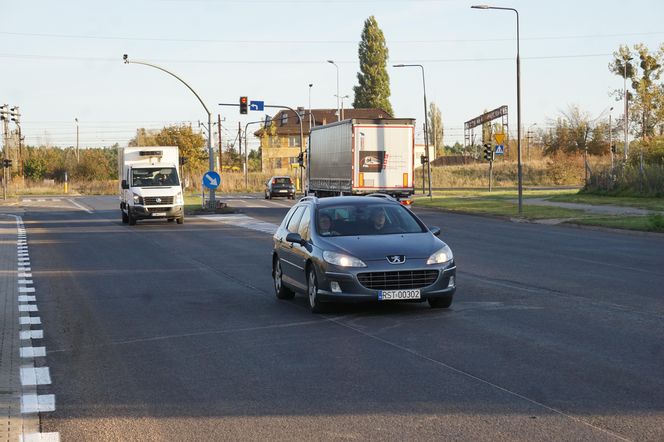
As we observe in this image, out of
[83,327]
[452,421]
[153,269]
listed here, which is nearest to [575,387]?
[452,421]

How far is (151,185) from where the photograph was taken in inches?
1501

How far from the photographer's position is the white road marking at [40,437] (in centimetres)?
662

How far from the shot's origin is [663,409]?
7.01 meters

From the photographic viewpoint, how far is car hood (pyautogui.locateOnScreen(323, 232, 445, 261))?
12300 millimetres

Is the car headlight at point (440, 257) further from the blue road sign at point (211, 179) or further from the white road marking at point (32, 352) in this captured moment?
the blue road sign at point (211, 179)

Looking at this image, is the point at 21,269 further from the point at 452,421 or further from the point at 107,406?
the point at 452,421

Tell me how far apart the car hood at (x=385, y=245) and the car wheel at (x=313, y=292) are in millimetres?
419

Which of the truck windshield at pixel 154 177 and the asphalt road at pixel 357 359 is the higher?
the truck windshield at pixel 154 177

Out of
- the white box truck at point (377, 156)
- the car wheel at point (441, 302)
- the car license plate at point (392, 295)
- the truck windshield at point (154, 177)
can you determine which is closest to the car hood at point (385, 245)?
the car license plate at point (392, 295)

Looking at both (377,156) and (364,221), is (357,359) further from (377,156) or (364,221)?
(377,156)

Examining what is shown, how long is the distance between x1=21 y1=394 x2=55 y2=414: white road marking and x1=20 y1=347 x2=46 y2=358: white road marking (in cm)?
196

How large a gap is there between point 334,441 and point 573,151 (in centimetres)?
9959

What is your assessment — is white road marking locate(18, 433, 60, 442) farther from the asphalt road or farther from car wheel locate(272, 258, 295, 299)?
car wheel locate(272, 258, 295, 299)

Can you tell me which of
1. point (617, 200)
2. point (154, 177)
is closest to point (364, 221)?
point (154, 177)
